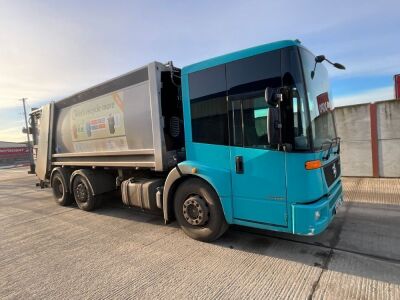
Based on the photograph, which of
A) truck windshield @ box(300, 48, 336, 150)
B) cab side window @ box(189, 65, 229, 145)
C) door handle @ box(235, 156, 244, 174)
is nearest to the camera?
truck windshield @ box(300, 48, 336, 150)

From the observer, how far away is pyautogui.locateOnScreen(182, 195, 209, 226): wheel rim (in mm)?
4438

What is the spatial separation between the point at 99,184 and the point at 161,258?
11.1ft

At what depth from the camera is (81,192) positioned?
282 inches

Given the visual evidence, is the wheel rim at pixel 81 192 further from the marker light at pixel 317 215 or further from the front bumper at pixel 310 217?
the marker light at pixel 317 215

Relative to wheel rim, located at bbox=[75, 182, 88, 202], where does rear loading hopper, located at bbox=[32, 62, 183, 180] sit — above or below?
above

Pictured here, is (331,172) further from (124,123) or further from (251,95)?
(124,123)

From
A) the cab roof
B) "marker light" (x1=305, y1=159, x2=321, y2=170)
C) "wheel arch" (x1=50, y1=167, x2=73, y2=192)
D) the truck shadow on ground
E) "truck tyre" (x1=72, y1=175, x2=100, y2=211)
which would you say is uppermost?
the cab roof

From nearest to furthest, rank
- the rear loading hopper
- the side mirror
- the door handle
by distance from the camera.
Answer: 1. the side mirror
2. the door handle
3. the rear loading hopper

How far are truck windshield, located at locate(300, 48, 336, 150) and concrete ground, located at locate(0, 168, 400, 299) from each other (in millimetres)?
1569

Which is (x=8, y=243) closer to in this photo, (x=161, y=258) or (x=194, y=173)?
(x=161, y=258)

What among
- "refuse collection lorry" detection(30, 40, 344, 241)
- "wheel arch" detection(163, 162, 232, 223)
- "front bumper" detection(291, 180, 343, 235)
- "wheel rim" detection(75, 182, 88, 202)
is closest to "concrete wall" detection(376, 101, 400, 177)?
"refuse collection lorry" detection(30, 40, 344, 241)

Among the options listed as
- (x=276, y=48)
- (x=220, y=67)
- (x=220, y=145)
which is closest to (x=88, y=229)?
(x=220, y=145)

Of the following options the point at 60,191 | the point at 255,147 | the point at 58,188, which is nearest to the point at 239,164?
the point at 255,147

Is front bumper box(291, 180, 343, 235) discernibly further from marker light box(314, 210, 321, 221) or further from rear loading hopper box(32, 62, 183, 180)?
rear loading hopper box(32, 62, 183, 180)
